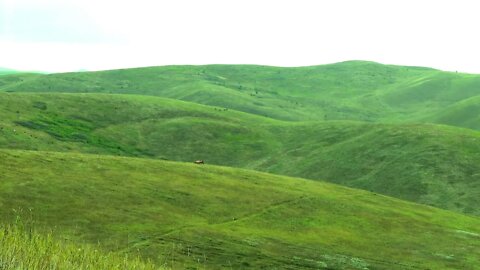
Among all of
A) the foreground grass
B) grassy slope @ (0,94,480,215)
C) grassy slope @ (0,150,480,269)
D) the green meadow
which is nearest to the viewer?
the foreground grass

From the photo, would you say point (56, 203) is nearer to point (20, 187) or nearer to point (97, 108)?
point (20, 187)

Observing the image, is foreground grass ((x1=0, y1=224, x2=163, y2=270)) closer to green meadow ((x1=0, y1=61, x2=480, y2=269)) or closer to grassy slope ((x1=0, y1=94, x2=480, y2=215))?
green meadow ((x1=0, y1=61, x2=480, y2=269))

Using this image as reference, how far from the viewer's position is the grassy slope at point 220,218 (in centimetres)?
4288

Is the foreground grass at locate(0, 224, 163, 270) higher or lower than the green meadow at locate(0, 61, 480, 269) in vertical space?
higher

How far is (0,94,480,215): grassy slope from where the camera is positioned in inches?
3799

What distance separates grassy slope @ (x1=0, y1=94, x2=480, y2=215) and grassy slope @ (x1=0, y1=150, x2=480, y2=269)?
90.8 feet

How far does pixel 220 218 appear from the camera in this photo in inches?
2076

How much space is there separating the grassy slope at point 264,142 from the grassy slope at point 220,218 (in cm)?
2767

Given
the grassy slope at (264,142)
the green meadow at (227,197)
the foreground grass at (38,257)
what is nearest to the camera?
the foreground grass at (38,257)

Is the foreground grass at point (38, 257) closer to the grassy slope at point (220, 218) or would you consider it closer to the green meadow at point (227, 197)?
the green meadow at point (227, 197)

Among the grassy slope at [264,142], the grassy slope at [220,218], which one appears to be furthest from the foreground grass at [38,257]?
the grassy slope at [264,142]

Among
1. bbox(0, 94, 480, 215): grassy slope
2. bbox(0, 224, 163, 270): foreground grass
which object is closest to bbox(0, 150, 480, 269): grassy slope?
bbox(0, 224, 163, 270): foreground grass

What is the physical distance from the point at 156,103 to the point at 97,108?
22.6 m

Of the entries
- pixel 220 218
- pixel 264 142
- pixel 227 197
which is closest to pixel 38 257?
pixel 220 218
